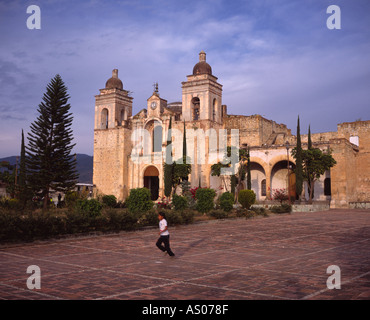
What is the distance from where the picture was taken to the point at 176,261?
7820mm

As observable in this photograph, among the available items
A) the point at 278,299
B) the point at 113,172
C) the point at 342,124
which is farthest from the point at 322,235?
the point at 113,172

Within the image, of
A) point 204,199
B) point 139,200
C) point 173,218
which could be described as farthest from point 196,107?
point 173,218

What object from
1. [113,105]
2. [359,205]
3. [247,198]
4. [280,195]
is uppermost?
[113,105]

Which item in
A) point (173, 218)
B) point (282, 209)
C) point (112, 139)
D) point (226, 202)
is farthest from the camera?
point (112, 139)

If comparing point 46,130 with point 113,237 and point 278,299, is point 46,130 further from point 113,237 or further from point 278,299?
point 278,299

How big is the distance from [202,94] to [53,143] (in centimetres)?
1521

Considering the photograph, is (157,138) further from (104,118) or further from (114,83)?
(114,83)

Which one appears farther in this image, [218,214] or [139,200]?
[218,214]

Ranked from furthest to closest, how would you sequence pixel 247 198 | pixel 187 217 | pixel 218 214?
pixel 247 198
pixel 218 214
pixel 187 217

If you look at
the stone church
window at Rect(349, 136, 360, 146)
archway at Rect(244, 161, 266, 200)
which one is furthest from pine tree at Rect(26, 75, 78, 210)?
window at Rect(349, 136, 360, 146)

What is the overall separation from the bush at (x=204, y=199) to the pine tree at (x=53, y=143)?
11.7 metres

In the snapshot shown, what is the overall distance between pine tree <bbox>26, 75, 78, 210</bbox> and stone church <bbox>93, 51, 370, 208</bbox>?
9354 millimetres

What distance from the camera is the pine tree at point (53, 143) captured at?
2698 centimetres

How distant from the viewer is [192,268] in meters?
7.03
